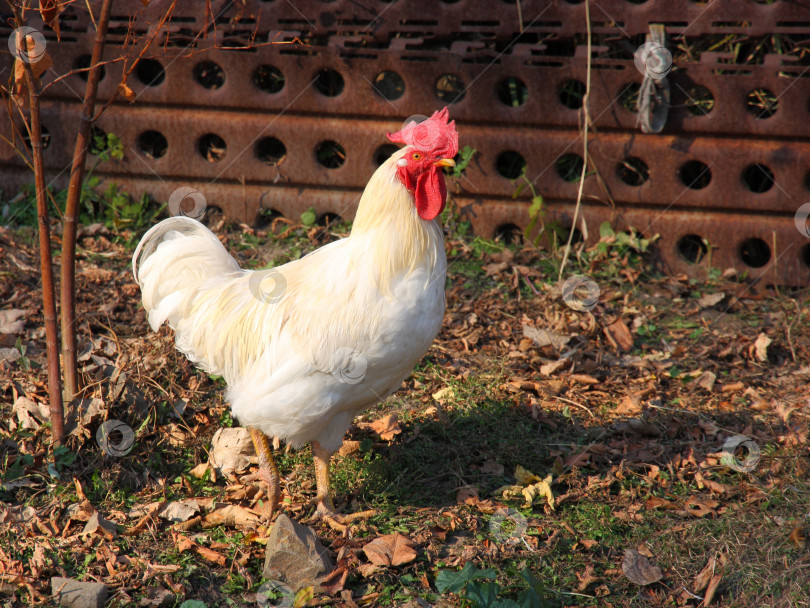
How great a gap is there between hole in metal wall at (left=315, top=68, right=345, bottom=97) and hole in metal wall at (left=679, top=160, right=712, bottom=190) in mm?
3187

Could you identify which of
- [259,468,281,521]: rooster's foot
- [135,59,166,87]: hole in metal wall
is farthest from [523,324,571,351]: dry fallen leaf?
[135,59,166,87]: hole in metal wall

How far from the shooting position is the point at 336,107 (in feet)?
20.7

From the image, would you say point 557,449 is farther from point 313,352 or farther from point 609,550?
point 313,352

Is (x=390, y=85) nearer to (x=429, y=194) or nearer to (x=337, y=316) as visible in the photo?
(x=429, y=194)

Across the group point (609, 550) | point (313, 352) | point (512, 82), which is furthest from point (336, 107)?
point (609, 550)

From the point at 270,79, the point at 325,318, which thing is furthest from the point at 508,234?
the point at 325,318

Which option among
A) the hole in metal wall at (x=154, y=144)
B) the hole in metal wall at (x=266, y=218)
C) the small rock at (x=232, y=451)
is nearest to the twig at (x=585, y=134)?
the hole in metal wall at (x=266, y=218)

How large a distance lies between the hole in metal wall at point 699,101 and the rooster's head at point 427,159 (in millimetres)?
3341

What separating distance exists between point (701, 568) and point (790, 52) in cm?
462

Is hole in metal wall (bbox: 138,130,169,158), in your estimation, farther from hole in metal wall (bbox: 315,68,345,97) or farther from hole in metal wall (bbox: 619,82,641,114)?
hole in metal wall (bbox: 619,82,641,114)

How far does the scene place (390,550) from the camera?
3.66 metres

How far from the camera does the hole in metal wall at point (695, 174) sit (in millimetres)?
6168

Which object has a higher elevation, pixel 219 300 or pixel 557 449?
pixel 219 300

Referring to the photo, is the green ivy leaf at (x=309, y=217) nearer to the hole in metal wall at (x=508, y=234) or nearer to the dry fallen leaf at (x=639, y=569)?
the hole in metal wall at (x=508, y=234)
